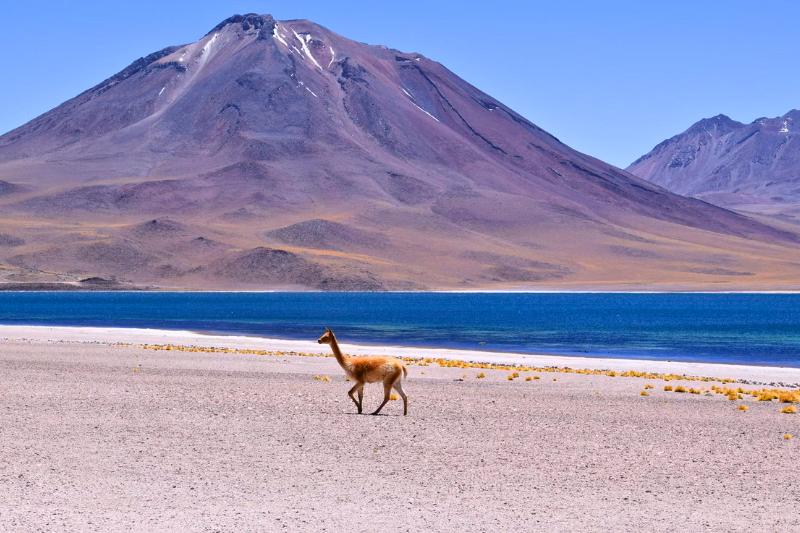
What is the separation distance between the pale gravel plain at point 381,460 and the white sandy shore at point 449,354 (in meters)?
12.4

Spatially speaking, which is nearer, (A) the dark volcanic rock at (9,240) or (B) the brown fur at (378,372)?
(B) the brown fur at (378,372)

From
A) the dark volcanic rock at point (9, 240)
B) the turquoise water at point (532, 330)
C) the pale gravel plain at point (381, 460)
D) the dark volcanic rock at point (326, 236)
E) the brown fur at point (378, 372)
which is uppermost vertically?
the dark volcanic rock at point (326, 236)

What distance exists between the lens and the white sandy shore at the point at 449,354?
3391 cm

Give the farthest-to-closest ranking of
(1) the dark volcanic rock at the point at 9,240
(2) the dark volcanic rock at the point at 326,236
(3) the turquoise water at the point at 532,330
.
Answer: (2) the dark volcanic rock at the point at 326,236 < (1) the dark volcanic rock at the point at 9,240 < (3) the turquoise water at the point at 532,330

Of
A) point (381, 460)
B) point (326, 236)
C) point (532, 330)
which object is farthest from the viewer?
point (326, 236)

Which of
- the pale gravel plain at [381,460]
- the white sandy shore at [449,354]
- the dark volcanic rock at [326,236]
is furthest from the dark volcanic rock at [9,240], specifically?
the pale gravel plain at [381,460]

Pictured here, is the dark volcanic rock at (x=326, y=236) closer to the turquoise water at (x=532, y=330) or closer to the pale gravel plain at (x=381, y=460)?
the turquoise water at (x=532, y=330)

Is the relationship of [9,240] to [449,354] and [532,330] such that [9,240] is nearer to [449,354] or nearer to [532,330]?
[532,330]

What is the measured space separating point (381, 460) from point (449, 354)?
27278 millimetres

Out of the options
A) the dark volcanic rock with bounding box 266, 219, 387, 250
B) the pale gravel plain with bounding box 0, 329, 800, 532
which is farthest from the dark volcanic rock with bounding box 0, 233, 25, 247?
the pale gravel plain with bounding box 0, 329, 800, 532

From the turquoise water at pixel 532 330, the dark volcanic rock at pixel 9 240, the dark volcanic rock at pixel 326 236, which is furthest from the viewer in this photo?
the dark volcanic rock at pixel 326 236

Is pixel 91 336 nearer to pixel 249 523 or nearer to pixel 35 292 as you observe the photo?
pixel 249 523

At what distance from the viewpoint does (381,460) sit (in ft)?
44.4

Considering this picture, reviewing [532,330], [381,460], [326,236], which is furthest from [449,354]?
[326,236]
